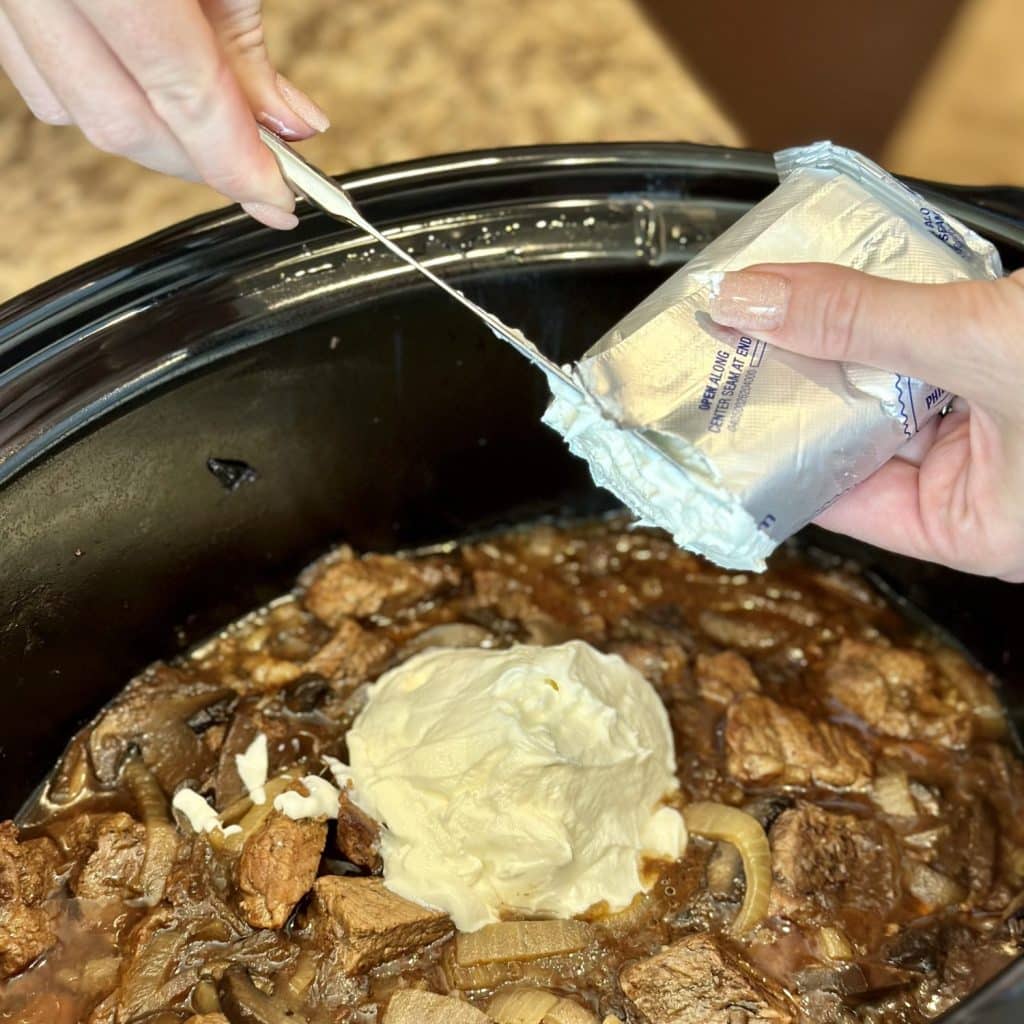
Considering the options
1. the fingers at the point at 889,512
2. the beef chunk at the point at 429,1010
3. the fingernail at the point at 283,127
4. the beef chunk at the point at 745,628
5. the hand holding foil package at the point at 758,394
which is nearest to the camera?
the hand holding foil package at the point at 758,394

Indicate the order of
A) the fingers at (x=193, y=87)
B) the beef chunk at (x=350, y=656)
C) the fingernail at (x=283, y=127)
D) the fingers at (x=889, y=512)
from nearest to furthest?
the fingers at (x=193, y=87), the fingernail at (x=283, y=127), the fingers at (x=889, y=512), the beef chunk at (x=350, y=656)

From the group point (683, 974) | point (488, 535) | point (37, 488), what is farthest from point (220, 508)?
point (683, 974)

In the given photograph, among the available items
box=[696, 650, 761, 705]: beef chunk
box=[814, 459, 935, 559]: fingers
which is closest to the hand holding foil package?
box=[814, 459, 935, 559]: fingers

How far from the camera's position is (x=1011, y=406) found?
1.26 meters

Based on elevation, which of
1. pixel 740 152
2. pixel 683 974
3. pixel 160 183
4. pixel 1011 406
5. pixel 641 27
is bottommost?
pixel 683 974

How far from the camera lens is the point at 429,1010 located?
4.54 ft

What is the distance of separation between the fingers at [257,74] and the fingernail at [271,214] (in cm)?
9

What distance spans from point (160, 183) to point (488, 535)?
770mm

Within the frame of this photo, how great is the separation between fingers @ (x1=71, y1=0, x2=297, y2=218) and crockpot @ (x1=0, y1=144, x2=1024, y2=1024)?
14.9 inches

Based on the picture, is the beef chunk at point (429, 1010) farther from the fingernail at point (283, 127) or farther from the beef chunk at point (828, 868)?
the fingernail at point (283, 127)

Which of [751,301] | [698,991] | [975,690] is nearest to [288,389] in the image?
[751,301]

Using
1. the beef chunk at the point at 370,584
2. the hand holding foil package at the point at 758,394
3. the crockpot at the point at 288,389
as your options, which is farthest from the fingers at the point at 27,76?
the beef chunk at the point at 370,584

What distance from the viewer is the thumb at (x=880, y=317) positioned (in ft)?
3.83

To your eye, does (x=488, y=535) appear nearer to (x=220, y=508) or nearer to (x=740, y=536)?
(x=220, y=508)
